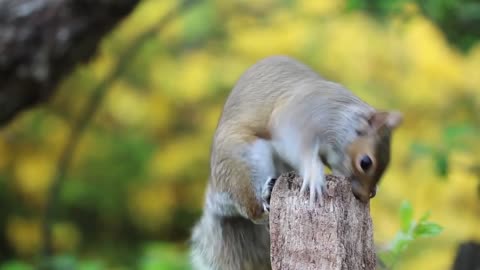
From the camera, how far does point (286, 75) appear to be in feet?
3.86

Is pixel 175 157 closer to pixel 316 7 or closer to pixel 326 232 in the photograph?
pixel 316 7

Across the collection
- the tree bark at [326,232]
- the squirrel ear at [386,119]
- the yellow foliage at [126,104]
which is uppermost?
the squirrel ear at [386,119]

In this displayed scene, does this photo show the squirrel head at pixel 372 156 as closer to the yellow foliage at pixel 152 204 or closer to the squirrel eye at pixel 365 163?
the squirrel eye at pixel 365 163

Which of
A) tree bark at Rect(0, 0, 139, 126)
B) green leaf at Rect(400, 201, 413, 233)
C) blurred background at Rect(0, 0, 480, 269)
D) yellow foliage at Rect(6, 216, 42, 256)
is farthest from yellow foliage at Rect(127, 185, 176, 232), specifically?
green leaf at Rect(400, 201, 413, 233)

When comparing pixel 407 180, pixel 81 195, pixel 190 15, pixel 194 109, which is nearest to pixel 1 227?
pixel 81 195

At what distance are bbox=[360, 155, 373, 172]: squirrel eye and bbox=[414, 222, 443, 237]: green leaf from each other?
1.19ft

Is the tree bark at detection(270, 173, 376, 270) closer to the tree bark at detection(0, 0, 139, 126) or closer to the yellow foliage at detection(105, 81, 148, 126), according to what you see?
the tree bark at detection(0, 0, 139, 126)

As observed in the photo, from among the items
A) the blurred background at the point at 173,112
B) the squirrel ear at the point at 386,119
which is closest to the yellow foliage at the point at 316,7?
the blurred background at the point at 173,112

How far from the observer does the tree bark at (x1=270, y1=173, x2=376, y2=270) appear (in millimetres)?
858

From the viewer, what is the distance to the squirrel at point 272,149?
902mm

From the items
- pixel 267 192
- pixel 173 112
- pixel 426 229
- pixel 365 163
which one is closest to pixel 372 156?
pixel 365 163

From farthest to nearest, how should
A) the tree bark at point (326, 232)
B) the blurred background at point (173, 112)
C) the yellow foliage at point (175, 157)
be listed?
1. the yellow foliage at point (175, 157)
2. the blurred background at point (173, 112)
3. the tree bark at point (326, 232)

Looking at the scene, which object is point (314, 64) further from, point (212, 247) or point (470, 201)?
point (212, 247)

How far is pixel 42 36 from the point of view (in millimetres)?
1703
